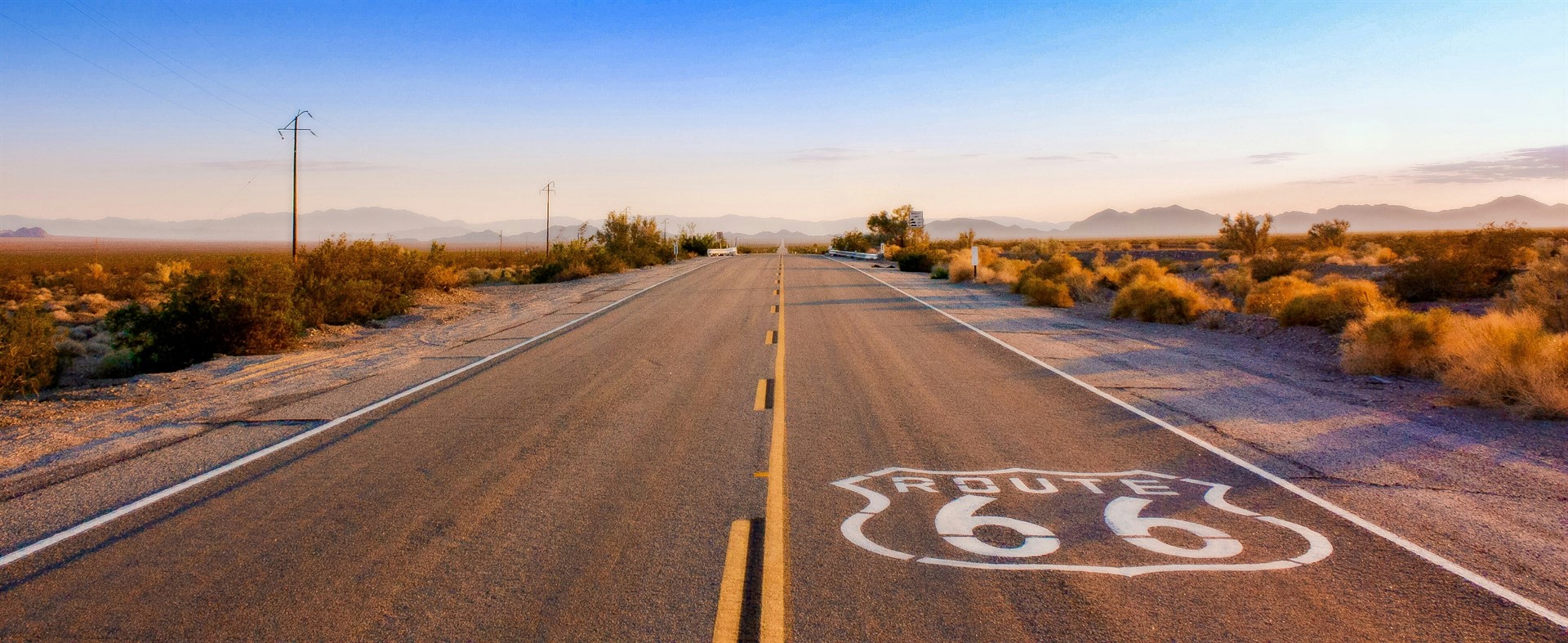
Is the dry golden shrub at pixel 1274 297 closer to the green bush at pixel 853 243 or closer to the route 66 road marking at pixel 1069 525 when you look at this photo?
the route 66 road marking at pixel 1069 525

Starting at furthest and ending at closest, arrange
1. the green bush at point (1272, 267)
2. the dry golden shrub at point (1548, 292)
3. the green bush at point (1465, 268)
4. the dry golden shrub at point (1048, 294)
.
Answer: the green bush at point (1272, 267)
the dry golden shrub at point (1048, 294)
the green bush at point (1465, 268)
the dry golden shrub at point (1548, 292)

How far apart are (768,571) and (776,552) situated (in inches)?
11.5

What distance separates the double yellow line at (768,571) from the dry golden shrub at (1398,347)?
9007 mm

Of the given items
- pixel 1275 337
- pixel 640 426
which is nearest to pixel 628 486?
pixel 640 426

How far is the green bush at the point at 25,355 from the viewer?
11.3 m

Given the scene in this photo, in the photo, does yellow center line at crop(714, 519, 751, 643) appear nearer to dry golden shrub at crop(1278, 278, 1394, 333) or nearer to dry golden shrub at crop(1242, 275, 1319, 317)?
dry golden shrub at crop(1278, 278, 1394, 333)

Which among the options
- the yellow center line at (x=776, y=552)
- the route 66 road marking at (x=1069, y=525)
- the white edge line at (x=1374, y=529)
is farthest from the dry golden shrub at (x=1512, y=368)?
the yellow center line at (x=776, y=552)

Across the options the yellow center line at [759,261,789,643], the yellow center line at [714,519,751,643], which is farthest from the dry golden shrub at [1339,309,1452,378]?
the yellow center line at [714,519,751,643]

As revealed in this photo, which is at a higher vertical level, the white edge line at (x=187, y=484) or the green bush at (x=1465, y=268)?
the green bush at (x=1465, y=268)

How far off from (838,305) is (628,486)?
654 inches

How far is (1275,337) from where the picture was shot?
15906 mm

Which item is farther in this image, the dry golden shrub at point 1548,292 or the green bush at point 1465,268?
the green bush at point 1465,268

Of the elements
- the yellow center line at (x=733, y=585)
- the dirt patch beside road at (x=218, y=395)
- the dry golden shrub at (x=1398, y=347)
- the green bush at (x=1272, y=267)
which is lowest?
the dirt patch beside road at (x=218, y=395)

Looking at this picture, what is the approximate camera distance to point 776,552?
493cm
